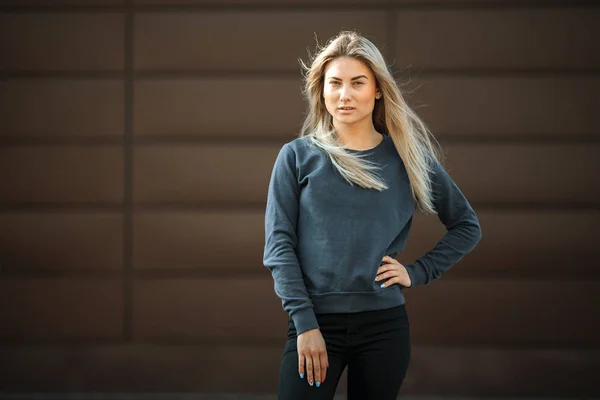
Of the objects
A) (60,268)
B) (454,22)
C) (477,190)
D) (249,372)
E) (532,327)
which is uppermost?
(454,22)

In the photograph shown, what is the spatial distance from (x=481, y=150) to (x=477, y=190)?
0.70 feet

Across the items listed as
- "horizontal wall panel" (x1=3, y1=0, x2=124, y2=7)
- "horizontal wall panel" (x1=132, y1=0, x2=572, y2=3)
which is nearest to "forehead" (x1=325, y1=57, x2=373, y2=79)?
"horizontal wall panel" (x1=132, y1=0, x2=572, y2=3)

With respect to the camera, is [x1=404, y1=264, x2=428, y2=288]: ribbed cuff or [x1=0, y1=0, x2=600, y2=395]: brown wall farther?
[x1=0, y1=0, x2=600, y2=395]: brown wall

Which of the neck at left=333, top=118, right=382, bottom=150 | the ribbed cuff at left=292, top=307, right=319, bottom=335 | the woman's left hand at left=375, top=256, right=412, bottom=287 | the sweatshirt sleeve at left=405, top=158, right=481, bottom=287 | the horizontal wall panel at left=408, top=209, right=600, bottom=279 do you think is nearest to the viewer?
the ribbed cuff at left=292, top=307, right=319, bottom=335

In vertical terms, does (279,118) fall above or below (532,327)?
above

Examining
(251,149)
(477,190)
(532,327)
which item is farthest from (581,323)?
(251,149)

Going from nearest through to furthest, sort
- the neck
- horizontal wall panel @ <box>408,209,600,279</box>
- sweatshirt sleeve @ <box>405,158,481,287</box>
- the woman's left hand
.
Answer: the woman's left hand
the neck
sweatshirt sleeve @ <box>405,158,481,287</box>
horizontal wall panel @ <box>408,209,600,279</box>

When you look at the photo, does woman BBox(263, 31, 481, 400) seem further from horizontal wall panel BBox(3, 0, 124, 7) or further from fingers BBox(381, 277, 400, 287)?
horizontal wall panel BBox(3, 0, 124, 7)

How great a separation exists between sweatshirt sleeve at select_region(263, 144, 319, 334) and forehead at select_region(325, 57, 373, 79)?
237 millimetres

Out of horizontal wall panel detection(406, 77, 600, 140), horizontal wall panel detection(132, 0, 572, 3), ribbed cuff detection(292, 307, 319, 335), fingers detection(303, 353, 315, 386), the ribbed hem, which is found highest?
horizontal wall panel detection(132, 0, 572, 3)

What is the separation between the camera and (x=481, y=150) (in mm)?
3930

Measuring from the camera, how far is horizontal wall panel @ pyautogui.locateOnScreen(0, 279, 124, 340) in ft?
13.1

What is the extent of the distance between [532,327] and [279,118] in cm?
176

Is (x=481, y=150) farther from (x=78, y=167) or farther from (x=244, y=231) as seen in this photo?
(x=78, y=167)
